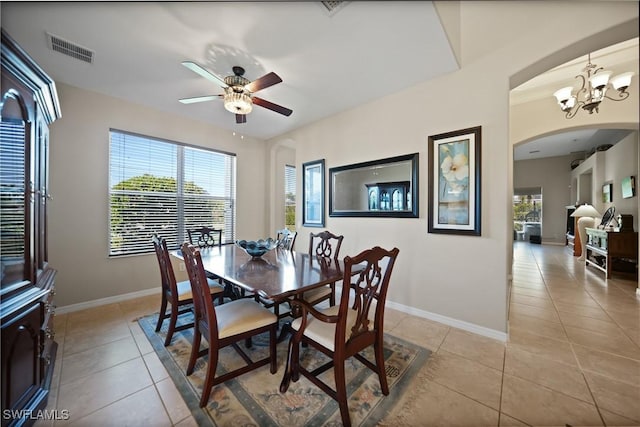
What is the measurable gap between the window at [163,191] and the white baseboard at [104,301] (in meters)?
0.58

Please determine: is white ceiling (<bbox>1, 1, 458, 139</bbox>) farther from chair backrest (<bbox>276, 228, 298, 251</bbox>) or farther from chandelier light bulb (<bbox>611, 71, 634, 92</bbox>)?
chair backrest (<bbox>276, 228, 298, 251</bbox>)

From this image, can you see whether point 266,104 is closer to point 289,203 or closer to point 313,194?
point 313,194

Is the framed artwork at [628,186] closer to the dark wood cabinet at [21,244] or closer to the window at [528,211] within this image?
the dark wood cabinet at [21,244]

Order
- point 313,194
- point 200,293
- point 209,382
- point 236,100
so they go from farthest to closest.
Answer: point 313,194 < point 236,100 < point 200,293 < point 209,382

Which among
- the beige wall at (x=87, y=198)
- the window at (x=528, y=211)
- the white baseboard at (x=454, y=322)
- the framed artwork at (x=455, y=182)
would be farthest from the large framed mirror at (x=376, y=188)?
the window at (x=528, y=211)

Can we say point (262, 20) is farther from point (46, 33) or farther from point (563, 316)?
point (563, 316)

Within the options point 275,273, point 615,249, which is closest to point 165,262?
point 275,273

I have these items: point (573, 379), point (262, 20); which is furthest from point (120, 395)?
point (573, 379)

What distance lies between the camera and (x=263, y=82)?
6.49 feet

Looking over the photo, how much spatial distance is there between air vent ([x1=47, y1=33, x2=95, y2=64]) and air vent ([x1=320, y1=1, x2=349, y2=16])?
2203mm

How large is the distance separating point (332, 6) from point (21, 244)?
2413 mm

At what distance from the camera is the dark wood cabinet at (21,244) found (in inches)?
43.4

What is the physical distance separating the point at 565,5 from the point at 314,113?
8.80ft

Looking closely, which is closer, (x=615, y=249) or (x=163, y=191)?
(x=163, y=191)
